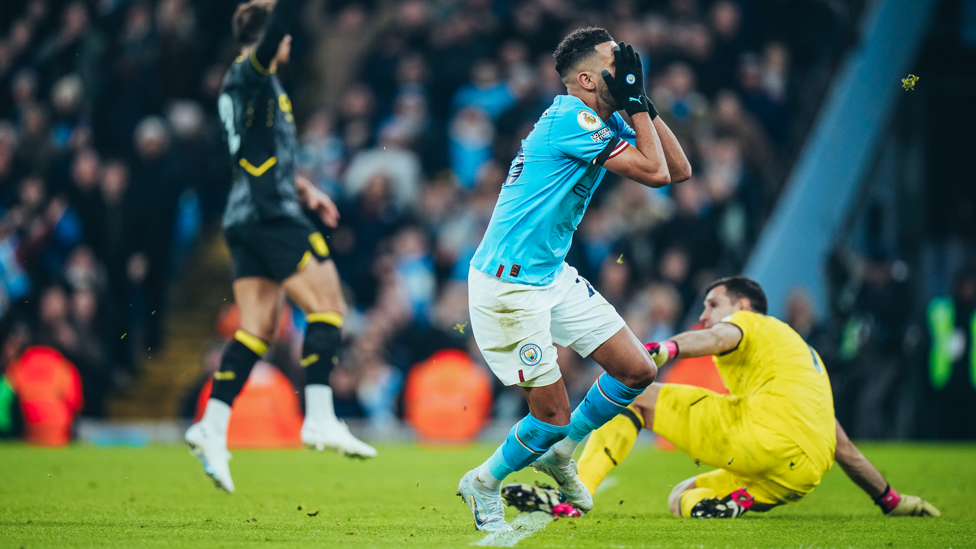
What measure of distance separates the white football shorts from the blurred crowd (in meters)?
7.69

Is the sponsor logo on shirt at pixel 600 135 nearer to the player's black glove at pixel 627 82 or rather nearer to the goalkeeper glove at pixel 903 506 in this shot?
the player's black glove at pixel 627 82

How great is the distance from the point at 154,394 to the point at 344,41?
22.8 feet

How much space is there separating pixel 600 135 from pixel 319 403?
2530mm

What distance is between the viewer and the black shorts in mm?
6520

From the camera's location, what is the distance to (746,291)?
605cm

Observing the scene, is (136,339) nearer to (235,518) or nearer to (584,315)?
(235,518)

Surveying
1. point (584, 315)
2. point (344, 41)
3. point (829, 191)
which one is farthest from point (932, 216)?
point (584, 315)

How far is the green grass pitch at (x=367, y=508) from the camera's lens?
4.92 metres

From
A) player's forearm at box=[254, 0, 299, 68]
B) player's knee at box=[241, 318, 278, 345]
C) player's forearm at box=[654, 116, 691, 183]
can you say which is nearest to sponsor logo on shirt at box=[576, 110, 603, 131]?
player's forearm at box=[654, 116, 691, 183]

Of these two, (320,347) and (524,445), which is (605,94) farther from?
(320,347)

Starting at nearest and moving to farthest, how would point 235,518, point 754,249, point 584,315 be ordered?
point 584,315
point 235,518
point 754,249

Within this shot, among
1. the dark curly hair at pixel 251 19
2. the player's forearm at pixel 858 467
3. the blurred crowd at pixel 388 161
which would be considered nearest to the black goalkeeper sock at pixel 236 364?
the dark curly hair at pixel 251 19

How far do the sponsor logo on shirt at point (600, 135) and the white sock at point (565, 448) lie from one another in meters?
1.54

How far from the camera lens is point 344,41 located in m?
17.7
